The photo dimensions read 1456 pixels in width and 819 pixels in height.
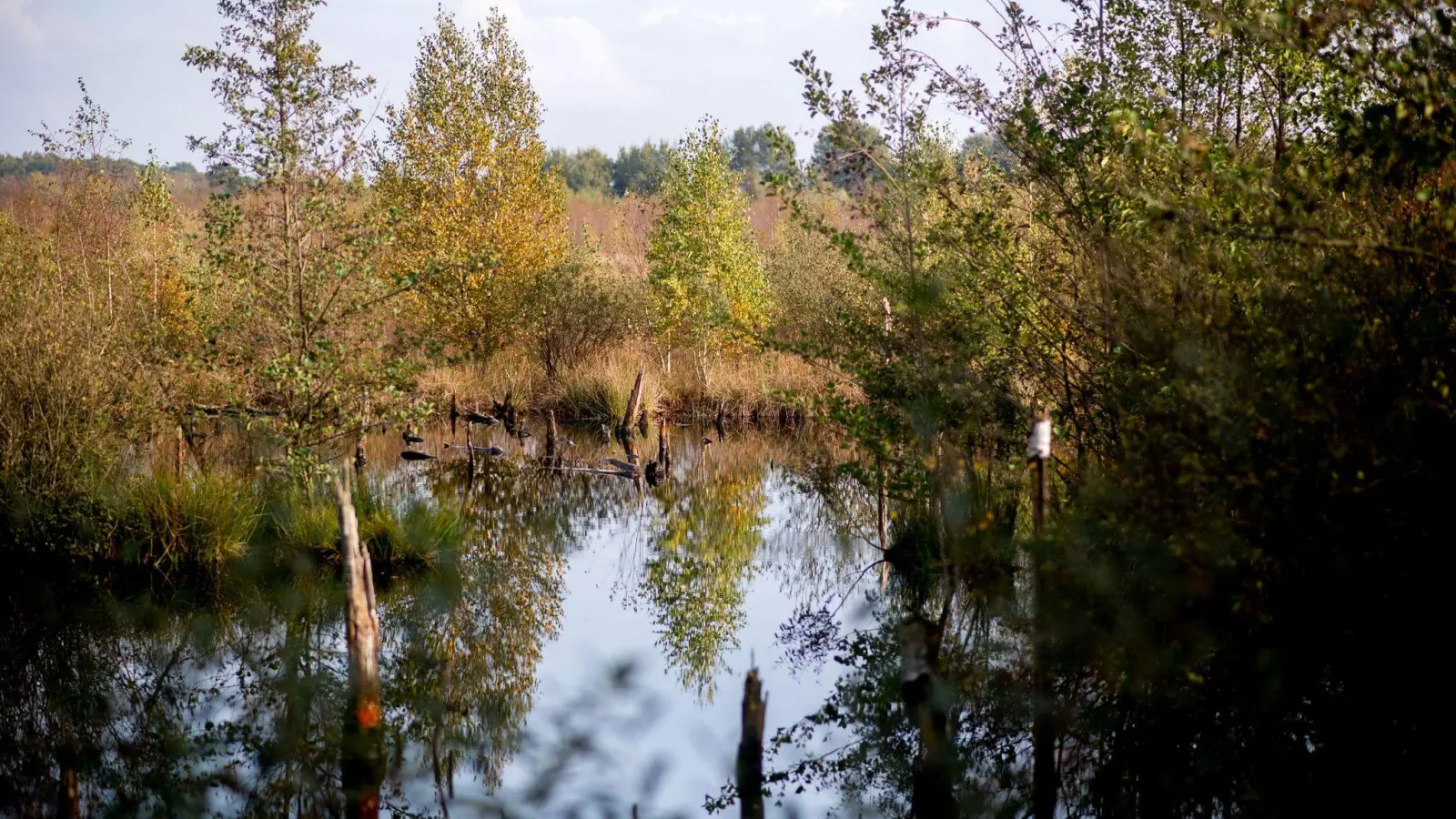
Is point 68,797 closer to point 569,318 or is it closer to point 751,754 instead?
point 751,754

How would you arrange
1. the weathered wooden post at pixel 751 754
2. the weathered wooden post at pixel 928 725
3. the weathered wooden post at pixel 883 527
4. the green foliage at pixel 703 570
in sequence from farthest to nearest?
the weathered wooden post at pixel 883 527 < the green foliage at pixel 703 570 < the weathered wooden post at pixel 928 725 < the weathered wooden post at pixel 751 754

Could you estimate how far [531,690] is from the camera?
342 inches

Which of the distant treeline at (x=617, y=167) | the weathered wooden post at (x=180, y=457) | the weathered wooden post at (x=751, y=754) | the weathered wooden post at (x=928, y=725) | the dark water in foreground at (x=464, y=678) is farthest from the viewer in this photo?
the distant treeline at (x=617, y=167)

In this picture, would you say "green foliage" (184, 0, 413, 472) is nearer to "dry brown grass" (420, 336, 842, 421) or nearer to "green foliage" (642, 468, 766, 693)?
"green foliage" (642, 468, 766, 693)

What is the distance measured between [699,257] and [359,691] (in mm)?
25643

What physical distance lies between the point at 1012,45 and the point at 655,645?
550 centimetres

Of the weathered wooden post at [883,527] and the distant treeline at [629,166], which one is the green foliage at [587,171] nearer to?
the distant treeline at [629,166]

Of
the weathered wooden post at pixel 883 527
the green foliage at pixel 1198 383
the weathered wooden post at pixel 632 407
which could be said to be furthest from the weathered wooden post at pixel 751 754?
the weathered wooden post at pixel 632 407

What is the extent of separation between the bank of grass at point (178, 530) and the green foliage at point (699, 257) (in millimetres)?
19145

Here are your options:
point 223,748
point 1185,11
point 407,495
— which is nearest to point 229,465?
point 407,495

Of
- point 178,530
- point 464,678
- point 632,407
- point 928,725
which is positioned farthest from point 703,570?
point 632,407

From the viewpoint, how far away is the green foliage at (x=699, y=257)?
31.1 metres

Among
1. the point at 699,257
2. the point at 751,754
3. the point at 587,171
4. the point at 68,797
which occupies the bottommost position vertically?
the point at 68,797

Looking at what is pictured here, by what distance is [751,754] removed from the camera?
242 inches
